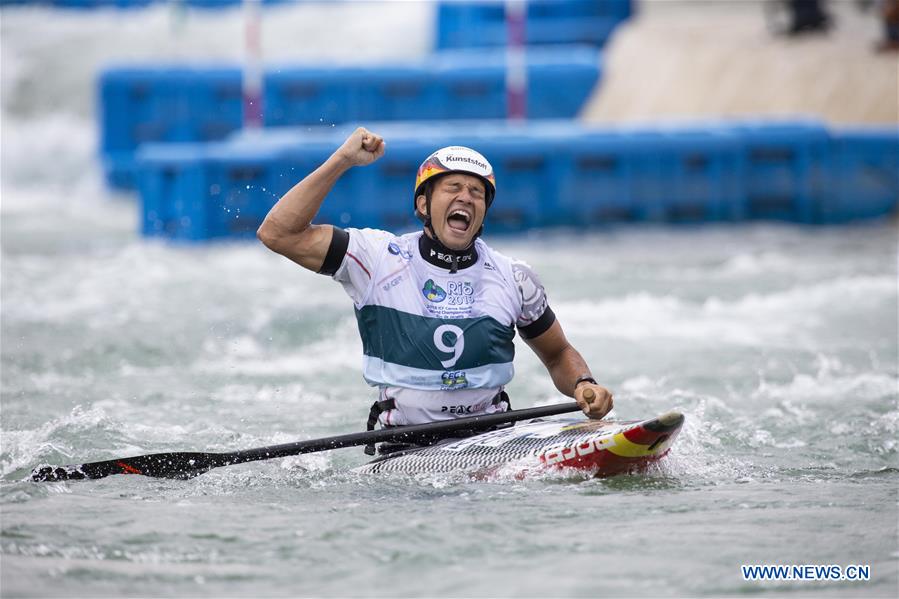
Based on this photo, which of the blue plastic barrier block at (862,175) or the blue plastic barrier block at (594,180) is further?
the blue plastic barrier block at (594,180)

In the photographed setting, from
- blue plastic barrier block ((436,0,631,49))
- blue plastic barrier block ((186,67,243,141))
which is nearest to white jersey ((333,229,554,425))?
blue plastic barrier block ((186,67,243,141))

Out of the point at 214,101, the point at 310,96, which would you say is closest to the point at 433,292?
the point at 310,96

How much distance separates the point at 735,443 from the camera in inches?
267

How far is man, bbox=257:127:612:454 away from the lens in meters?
5.52

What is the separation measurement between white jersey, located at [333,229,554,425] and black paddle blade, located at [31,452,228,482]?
78 cm

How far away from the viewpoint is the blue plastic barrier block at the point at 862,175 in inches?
580

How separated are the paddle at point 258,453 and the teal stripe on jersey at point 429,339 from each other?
9.4 inches

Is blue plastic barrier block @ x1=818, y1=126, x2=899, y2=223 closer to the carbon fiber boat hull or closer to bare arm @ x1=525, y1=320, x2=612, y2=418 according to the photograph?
bare arm @ x1=525, y1=320, x2=612, y2=418

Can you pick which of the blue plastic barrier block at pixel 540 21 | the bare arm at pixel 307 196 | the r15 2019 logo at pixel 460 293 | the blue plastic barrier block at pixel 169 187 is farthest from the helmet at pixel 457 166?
the blue plastic barrier block at pixel 540 21

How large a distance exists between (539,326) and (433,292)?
485 mm

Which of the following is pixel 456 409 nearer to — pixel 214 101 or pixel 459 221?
pixel 459 221

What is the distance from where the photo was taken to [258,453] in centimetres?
567

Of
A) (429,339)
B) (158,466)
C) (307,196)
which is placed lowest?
(158,466)

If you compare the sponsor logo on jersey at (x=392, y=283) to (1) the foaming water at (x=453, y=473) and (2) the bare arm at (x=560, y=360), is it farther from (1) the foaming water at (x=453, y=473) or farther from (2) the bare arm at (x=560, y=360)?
(1) the foaming water at (x=453, y=473)
